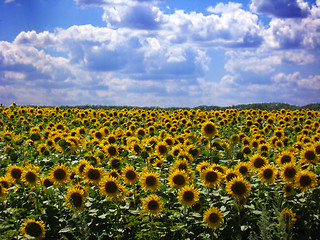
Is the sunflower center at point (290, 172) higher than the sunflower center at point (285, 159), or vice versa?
the sunflower center at point (285, 159)

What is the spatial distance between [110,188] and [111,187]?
0.03m

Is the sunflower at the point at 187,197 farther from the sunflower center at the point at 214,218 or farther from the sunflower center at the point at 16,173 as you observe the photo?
the sunflower center at the point at 16,173

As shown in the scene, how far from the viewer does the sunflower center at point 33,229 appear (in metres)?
5.32

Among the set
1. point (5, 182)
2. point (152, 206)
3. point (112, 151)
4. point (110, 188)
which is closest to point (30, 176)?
point (5, 182)

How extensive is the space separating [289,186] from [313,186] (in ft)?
1.40

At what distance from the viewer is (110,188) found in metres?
6.02

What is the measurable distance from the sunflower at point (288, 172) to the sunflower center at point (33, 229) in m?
4.54

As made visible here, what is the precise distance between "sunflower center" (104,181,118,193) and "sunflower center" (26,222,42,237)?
1.27m

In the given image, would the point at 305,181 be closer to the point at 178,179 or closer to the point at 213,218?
the point at 213,218

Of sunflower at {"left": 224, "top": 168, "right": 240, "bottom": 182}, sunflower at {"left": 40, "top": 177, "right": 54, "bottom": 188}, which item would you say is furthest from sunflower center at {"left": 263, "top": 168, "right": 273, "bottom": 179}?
sunflower at {"left": 40, "top": 177, "right": 54, "bottom": 188}

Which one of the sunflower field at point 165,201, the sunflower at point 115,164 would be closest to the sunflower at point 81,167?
the sunflower field at point 165,201

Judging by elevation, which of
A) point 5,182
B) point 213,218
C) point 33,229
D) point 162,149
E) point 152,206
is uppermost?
point 162,149

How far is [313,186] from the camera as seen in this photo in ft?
20.8

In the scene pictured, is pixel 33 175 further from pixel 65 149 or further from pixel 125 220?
pixel 125 220
